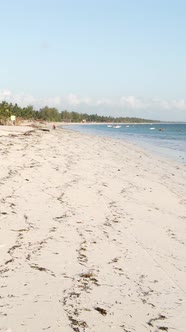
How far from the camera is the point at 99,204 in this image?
842 centimetres

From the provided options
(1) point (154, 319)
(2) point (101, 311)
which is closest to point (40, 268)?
(2) point (101, 311)

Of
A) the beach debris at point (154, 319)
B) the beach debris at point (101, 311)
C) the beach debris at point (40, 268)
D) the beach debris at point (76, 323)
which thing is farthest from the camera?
the beach debris at point (40, 268)

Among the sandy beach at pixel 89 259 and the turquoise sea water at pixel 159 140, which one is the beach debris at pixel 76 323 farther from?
the turquoise sea water at pixel 159 140

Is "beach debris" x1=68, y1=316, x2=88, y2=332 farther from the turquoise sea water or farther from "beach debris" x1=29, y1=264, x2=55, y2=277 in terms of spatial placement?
the turquoise sea water

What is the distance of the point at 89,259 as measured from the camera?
5074mm

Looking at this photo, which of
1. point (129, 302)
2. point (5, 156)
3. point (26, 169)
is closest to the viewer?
point (129, 302)

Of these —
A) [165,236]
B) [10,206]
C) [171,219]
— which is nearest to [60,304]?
[165,236]

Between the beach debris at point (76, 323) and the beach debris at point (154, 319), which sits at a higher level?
the beach debris at point (76, 323)

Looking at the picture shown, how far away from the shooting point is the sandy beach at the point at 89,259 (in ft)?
11.8

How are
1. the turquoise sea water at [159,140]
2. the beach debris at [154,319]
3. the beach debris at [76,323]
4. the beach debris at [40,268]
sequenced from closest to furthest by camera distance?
the beach debris at [76,323], the beach debris at [154,319], the beach debris at [40,268], the turquoise sea water at [159,140]

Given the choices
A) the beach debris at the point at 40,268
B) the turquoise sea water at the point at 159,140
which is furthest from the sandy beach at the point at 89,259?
the turquoise sea water at the point at 159,140

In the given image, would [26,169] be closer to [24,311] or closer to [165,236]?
[165,236]

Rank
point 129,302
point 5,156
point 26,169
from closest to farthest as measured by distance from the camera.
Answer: point 129,302 < point 26,169 < point 5,156

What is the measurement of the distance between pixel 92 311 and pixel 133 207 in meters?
4.90
